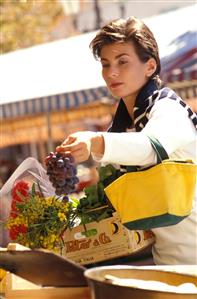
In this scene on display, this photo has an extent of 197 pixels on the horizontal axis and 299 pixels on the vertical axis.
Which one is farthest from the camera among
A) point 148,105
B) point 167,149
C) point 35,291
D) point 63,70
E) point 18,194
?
point 63,70

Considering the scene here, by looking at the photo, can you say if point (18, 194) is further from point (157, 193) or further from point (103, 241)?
point (157, 193)

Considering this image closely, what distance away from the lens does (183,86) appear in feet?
→ 43.3

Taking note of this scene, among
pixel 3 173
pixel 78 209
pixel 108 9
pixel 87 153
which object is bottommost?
pixel 3 173

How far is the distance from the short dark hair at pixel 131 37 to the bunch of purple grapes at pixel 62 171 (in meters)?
0.90

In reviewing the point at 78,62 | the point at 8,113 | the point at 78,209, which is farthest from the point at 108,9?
the point at 78,209

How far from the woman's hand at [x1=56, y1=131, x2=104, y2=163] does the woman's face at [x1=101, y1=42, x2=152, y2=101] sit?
0.65 m

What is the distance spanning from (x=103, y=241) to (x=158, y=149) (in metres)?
0.68

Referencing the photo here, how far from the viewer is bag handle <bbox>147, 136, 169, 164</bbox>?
3.32 meters

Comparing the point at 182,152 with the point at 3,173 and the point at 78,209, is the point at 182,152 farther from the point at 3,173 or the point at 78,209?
the point at 3,173

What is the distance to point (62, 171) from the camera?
3.09 m

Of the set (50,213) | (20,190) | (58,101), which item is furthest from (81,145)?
(58,101)

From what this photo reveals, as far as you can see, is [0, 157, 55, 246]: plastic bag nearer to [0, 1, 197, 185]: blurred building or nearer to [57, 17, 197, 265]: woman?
[57, 17, 197, 265]: woman

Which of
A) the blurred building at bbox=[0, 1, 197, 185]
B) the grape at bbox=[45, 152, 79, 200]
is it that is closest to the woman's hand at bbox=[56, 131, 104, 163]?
the grape at bbox=[45, 152, 79, 200]

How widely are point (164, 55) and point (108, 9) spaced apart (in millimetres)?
26325
